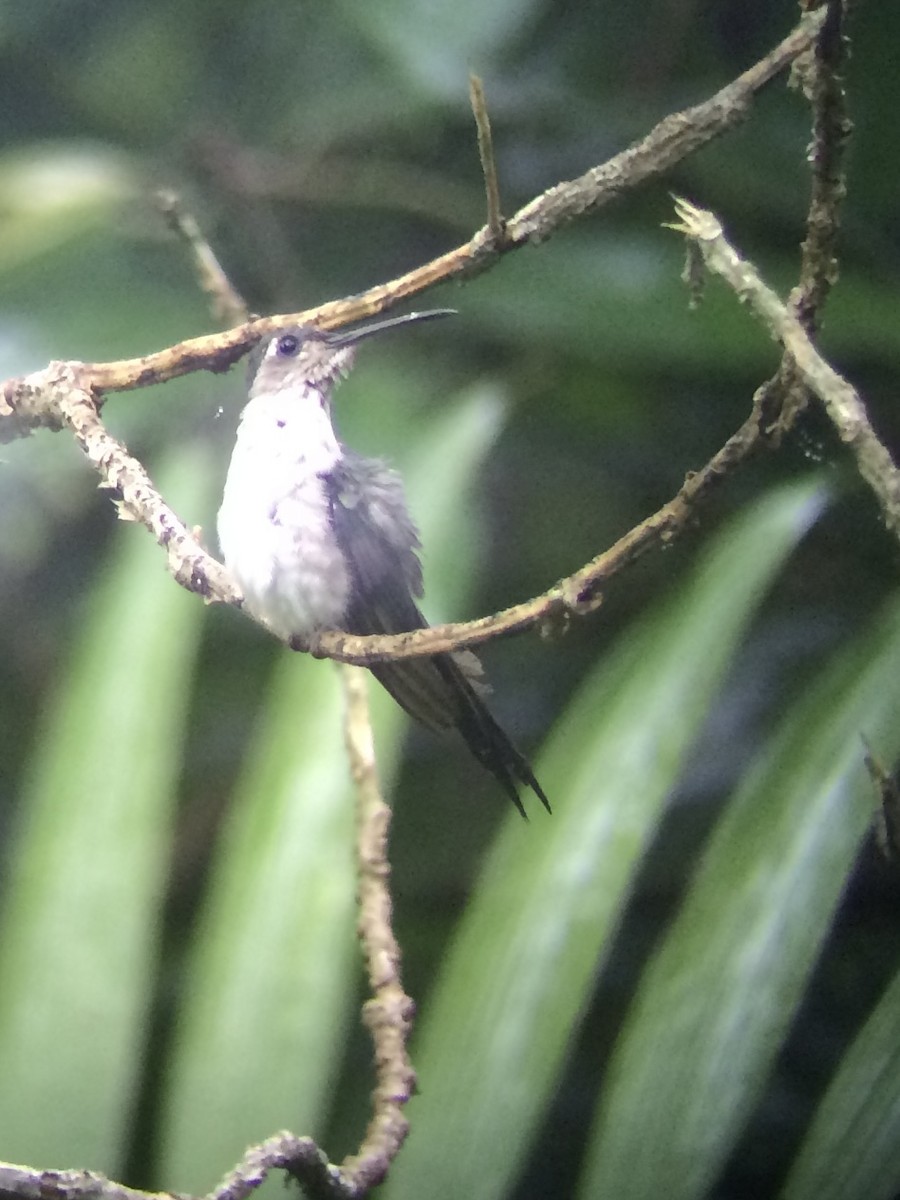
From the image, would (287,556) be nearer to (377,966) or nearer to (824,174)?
(377,966)

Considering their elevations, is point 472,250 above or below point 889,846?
above

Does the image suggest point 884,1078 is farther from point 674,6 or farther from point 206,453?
point 674,6

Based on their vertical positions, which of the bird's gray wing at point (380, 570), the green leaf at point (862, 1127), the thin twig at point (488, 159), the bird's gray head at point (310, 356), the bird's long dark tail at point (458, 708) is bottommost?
the green leaf at point (862, 1127)

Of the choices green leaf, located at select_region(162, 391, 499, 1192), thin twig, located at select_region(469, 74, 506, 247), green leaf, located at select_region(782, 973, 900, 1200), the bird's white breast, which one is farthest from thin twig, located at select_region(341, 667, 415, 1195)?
thin twig, located at select_region(469, 74, 506, 247)

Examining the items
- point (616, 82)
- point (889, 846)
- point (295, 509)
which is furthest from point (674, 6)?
point (889, 846)

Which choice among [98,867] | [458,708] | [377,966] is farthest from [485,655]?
[98,867]

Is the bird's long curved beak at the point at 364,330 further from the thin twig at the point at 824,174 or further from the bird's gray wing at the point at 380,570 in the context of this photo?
the thin twig at the point at 824,174

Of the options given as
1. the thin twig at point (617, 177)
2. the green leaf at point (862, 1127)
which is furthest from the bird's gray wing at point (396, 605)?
the green leaf at point (862, 1127)
